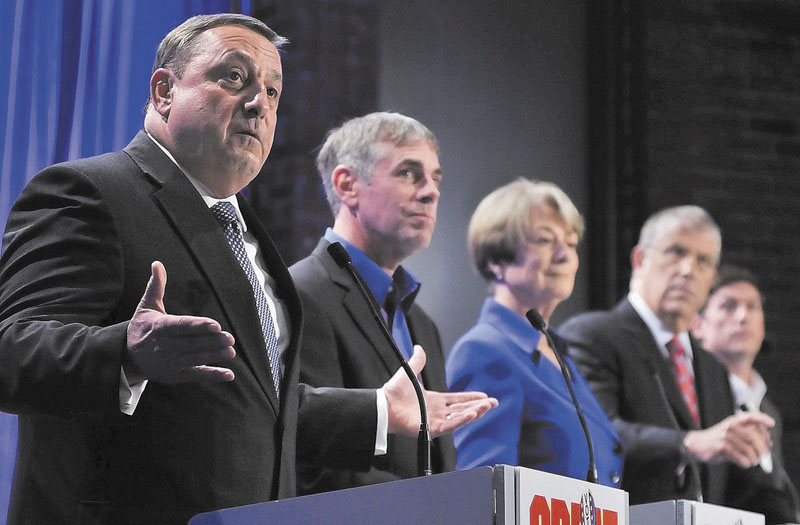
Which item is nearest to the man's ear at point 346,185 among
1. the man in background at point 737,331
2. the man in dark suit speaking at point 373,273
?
the man in dark suit speaking at point 373,273

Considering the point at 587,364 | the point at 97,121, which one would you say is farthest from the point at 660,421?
the point at 97,121

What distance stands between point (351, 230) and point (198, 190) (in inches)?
34.7

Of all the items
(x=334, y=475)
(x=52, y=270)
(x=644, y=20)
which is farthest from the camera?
(x=644, y=20)

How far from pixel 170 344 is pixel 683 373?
2718 mm

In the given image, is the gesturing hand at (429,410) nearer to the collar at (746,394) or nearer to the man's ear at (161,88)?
the man's ear at (161,88)

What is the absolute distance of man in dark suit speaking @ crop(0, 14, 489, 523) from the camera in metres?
1.82

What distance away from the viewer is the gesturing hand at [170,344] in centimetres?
169

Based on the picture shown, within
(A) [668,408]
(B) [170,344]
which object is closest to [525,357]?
(A) [668,408]

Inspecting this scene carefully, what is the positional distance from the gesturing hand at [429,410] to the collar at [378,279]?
0.52 m

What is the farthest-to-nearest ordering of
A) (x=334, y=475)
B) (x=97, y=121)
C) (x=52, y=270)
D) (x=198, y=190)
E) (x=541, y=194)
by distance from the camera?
(x=541, y=194) < (x=97, y=121) < (x=334, y=475) < (x=198, y=190) < (x=52, y=270)

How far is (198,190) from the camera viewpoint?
2314mm

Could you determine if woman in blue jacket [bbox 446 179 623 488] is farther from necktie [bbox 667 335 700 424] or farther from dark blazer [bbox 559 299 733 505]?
necktie [bbox 667 335 700 424]

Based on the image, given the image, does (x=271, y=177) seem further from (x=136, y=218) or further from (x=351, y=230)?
(x=136, y=218)

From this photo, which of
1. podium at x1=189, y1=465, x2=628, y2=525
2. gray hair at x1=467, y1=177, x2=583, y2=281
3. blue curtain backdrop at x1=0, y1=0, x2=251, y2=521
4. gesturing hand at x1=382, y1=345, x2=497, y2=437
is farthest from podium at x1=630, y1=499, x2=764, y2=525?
blue curtain backdrop at x1=0, y1=0, x2=251, y2=521
